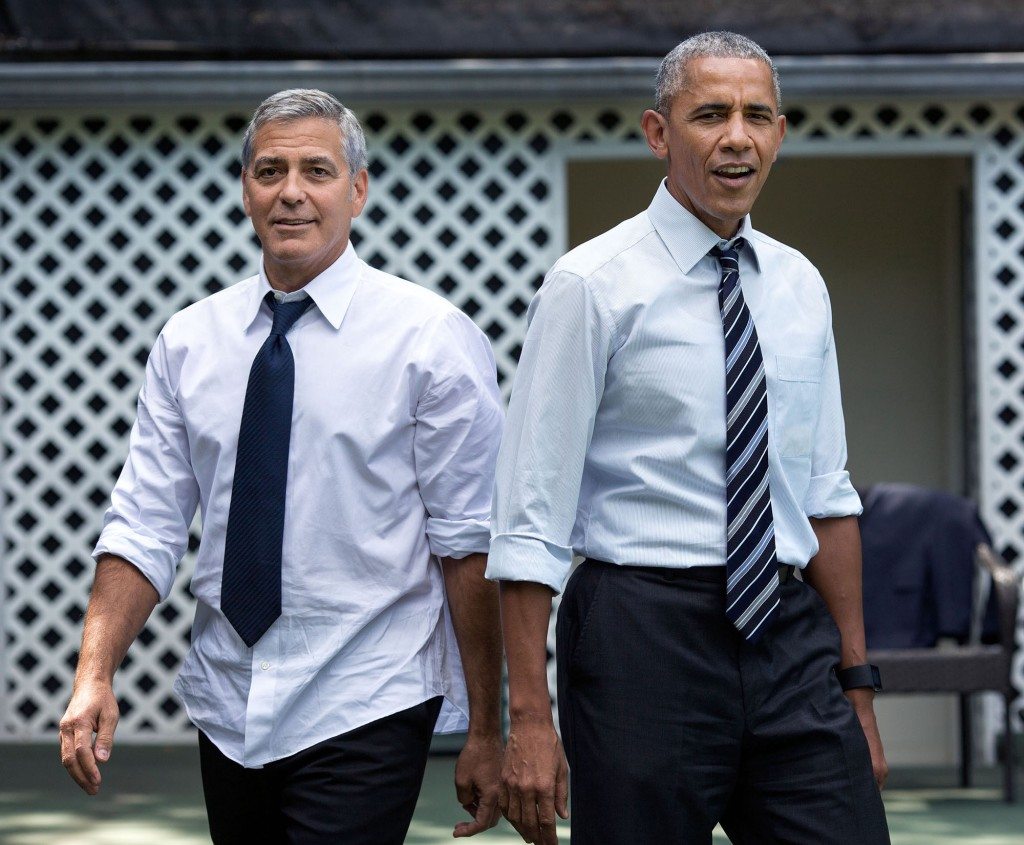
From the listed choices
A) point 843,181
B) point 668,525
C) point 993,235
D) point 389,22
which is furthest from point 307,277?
point 843,181

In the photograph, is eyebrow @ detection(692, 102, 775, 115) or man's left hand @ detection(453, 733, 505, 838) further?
man's left hand @ detection(453, 733, 505, 838)

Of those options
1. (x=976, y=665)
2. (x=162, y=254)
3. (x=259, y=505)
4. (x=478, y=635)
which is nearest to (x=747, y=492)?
(x=478, y=635)

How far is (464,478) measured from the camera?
2738 mm

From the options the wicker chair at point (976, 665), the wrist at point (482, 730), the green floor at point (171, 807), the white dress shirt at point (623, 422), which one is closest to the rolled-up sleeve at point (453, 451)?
the white dress shirt at point (623, 422)

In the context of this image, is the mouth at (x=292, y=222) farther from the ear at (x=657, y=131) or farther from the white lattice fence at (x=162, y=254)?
the white lattice fence at (x=162, y=254)

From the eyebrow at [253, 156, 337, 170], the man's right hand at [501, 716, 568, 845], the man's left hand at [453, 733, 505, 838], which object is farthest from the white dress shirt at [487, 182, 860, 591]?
the eyebrow at [253, 156, 337, 170]

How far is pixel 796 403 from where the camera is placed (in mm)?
2672

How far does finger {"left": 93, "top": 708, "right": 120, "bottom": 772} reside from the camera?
2.57m

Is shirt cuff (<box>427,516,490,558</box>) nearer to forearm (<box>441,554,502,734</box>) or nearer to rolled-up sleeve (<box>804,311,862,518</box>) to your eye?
forearm (<box>441,554,502,734</box>)

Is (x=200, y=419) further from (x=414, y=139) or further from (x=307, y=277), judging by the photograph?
(x=414, y=139)

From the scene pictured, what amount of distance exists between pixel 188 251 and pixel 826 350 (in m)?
4.47

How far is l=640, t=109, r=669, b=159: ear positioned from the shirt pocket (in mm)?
382

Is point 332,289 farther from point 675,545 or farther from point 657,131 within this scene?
point 675,545

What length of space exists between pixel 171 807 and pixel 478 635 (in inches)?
136
